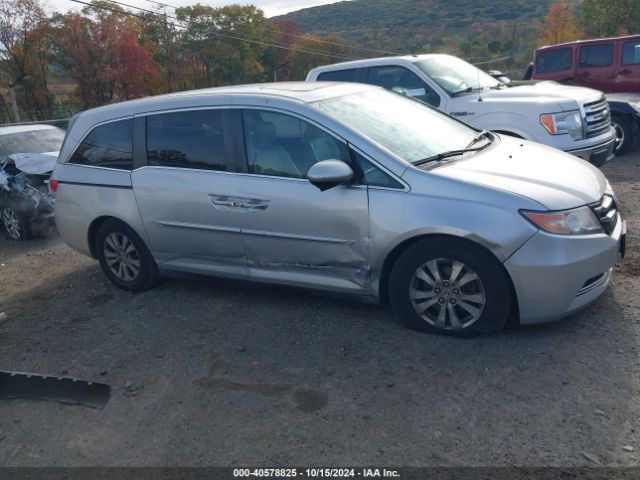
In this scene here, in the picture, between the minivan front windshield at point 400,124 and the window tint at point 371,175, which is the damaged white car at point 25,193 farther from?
the window tint at point 371,175

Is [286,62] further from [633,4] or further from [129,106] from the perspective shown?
[129,106]

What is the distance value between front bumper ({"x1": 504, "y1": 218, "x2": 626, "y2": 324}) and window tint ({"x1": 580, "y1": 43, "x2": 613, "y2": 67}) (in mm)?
9481

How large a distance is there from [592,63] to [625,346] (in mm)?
9902

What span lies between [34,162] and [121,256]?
152 inches

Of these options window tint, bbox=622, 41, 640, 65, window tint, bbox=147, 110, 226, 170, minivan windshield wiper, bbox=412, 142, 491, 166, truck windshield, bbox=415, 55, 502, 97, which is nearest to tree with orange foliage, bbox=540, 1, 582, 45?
window tint, bbox=622, 41, 640, 65

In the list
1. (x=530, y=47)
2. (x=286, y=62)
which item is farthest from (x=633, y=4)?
(x=286, y=62)

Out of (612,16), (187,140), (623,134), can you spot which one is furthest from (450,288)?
(612,16)

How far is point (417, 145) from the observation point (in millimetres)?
4570

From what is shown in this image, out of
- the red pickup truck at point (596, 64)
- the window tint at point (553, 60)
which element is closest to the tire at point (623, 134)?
the red pickup truck at point (596, 64)

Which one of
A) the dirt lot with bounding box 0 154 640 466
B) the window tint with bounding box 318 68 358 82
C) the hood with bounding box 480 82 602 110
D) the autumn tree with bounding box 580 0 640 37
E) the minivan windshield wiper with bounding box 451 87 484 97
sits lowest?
the dirt lot with bounding box 0 154 640 466

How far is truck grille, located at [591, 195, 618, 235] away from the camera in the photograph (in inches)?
159

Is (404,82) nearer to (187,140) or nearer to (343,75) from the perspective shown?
(343,75)

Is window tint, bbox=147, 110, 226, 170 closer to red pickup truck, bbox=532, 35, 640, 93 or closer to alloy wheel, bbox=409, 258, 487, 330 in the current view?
alloy wheel, bbox=409, 258, 487, 330

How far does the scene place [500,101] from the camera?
8016mm
